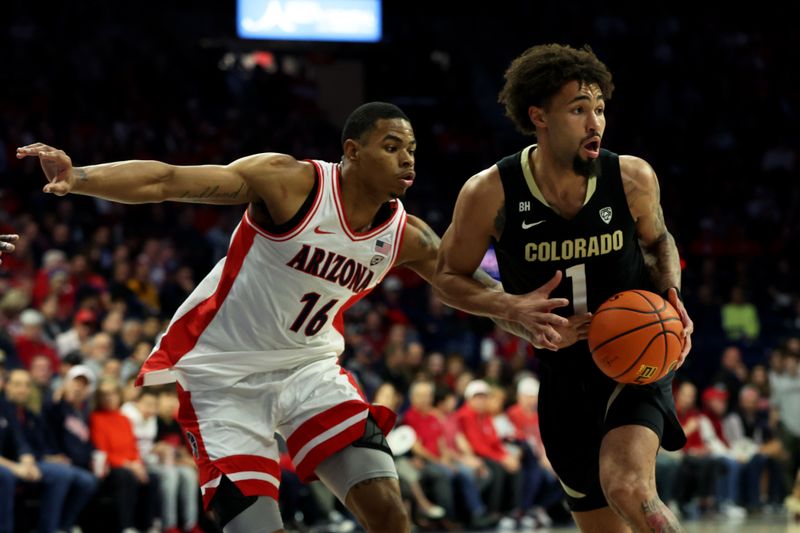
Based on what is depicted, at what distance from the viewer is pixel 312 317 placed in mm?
5020

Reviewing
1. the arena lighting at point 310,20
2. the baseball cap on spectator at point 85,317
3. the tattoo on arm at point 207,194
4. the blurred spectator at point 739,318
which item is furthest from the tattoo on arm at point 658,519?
the arena lighting at point 310,20

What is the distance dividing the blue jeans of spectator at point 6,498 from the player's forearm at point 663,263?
587 centimetres

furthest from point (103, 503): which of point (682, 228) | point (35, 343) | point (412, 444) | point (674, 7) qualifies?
point (674, 7)

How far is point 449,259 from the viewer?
16.3 feet

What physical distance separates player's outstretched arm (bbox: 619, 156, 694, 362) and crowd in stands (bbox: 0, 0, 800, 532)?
5.89 metres

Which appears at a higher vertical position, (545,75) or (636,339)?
(545,75)

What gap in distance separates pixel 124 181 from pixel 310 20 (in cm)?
1373

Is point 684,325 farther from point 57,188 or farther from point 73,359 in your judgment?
point 73,359

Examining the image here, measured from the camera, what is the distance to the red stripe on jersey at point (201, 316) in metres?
5.06

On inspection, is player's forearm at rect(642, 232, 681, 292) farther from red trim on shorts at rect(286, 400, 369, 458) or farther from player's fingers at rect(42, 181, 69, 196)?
player's fingers at rect(42, 181, 69, 196)

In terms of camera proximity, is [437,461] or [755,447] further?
[755,447]

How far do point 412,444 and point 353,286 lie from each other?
6309mm

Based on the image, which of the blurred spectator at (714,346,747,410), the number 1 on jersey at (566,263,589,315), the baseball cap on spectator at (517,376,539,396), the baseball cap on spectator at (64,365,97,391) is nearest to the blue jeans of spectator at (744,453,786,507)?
the blurred spectator at (714,346,747,410)

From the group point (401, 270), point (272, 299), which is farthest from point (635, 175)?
point (401, 270)
